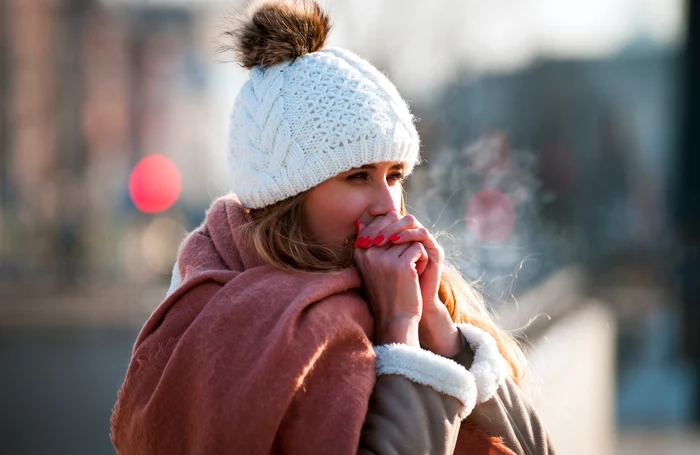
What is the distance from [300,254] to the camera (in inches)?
88.9

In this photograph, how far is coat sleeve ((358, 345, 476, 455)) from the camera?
196 cm

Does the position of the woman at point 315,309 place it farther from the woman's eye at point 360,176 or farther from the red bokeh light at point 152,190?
the red bokeh light at point 152,190

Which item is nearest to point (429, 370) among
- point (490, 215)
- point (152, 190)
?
point (490, 215)

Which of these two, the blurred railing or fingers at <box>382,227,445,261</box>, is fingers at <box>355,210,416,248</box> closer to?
fingers at <box>382,227,445,261</box>

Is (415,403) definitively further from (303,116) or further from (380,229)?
(303,116)

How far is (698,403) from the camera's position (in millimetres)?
8500

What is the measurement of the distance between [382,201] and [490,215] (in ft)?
13.4

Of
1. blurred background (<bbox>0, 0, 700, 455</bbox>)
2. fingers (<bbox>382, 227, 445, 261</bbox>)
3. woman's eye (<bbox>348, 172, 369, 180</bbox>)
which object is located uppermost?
woman's eye (<bbox>348, 172, 369, 180</bbox>)

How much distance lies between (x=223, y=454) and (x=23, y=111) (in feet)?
108

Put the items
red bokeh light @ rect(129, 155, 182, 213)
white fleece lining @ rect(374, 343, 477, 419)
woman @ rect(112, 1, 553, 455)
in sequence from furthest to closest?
red bokeh light @ rect(129, 155, 182, 213) < white fleece lining @ rect(374, 343, 477, 419) < woman @ rect(112, 1, 553, 455)

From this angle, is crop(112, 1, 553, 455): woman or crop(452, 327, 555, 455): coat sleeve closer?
crop(112, 1, 553, 455): woman

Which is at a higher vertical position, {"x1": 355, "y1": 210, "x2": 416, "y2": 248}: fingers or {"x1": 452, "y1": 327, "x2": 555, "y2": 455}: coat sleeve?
{"x1": 355, "y1": 210, "x2": 416, "y2": 248}: fingers

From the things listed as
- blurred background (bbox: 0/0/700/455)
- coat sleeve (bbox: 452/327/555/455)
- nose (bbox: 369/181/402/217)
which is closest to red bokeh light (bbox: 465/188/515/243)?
blurred background (bbox: 0/0/700/455)

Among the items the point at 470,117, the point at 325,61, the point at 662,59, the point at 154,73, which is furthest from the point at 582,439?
the point at 154,73
